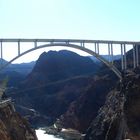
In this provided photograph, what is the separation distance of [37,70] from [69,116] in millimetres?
60859

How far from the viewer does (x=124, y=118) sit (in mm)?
57375

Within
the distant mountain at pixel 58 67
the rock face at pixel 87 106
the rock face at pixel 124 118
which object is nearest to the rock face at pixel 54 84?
the distant mountain at pixel 58 67

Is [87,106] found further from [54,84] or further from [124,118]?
[54,84]

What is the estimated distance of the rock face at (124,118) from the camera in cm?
5206

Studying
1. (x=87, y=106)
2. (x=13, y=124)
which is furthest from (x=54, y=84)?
(x=13, y=124)

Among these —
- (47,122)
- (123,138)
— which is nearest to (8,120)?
(123,138)

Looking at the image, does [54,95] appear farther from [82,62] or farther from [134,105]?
[134,105]

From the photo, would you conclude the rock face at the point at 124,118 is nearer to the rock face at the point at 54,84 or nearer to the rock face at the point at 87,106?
the rock face at the point at 87,106

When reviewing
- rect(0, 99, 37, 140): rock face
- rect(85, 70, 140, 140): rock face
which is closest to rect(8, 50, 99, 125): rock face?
rect(85, 70, 140, 140): rock face

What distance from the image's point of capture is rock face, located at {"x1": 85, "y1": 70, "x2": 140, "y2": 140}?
2050 inches

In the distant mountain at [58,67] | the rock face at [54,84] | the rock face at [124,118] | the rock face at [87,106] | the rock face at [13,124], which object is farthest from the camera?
the distant mountain at [58,67]

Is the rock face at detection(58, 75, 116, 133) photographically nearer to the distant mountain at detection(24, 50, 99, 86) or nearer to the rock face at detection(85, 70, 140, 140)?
the rock face at detection(85, 70, 140, 140)

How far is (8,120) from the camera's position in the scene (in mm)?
66250

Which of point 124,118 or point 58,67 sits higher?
point 58,67
